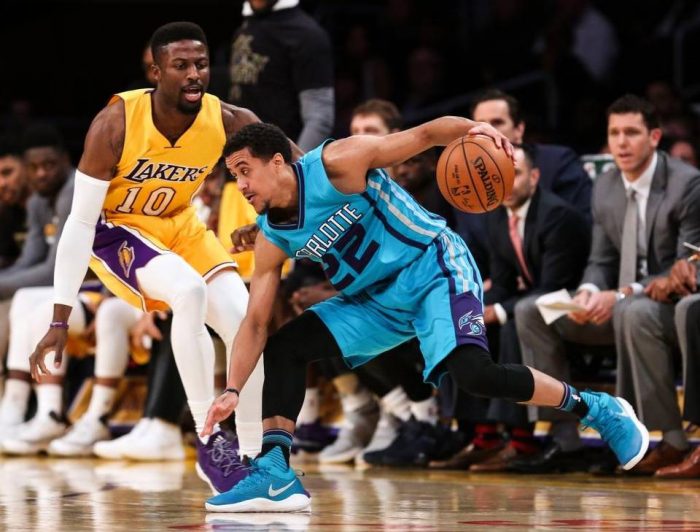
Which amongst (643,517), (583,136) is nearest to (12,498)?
(643,517)

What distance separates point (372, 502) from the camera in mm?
5219

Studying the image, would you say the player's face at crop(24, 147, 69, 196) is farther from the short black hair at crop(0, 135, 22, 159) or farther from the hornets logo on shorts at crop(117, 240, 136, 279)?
the hornets logo on shorts at crop(117, 240, 136, 279)

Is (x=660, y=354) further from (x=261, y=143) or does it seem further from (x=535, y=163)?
(x=261, y=143)

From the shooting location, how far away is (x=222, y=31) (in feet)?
41.7

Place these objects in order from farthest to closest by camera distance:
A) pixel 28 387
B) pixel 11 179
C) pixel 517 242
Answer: pixel 11 179 < pixel 28 387 < pixel 517 242

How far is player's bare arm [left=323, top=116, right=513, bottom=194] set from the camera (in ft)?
16.0

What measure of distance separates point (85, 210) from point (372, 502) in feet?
4.88

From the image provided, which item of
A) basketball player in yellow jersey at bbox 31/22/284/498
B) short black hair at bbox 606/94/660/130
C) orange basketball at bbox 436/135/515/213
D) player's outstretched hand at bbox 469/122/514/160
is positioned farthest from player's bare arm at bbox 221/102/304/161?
short black hair at bbox 606/94/660/130

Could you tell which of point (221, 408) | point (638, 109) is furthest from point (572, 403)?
point (638, 109)

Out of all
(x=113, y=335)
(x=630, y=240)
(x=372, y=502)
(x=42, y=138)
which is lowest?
(x=372, y=502)

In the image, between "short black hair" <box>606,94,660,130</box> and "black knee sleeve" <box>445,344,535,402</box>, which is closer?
"black knee sleeve" <box>445,344,535,402</box>

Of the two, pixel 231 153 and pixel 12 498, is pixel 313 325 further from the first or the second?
pixel 12 498

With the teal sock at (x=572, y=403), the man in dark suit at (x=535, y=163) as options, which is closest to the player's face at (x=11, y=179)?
the man in dark suit at (x=535, y=163)

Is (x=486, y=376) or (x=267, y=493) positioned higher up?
(x=486, y=376)
